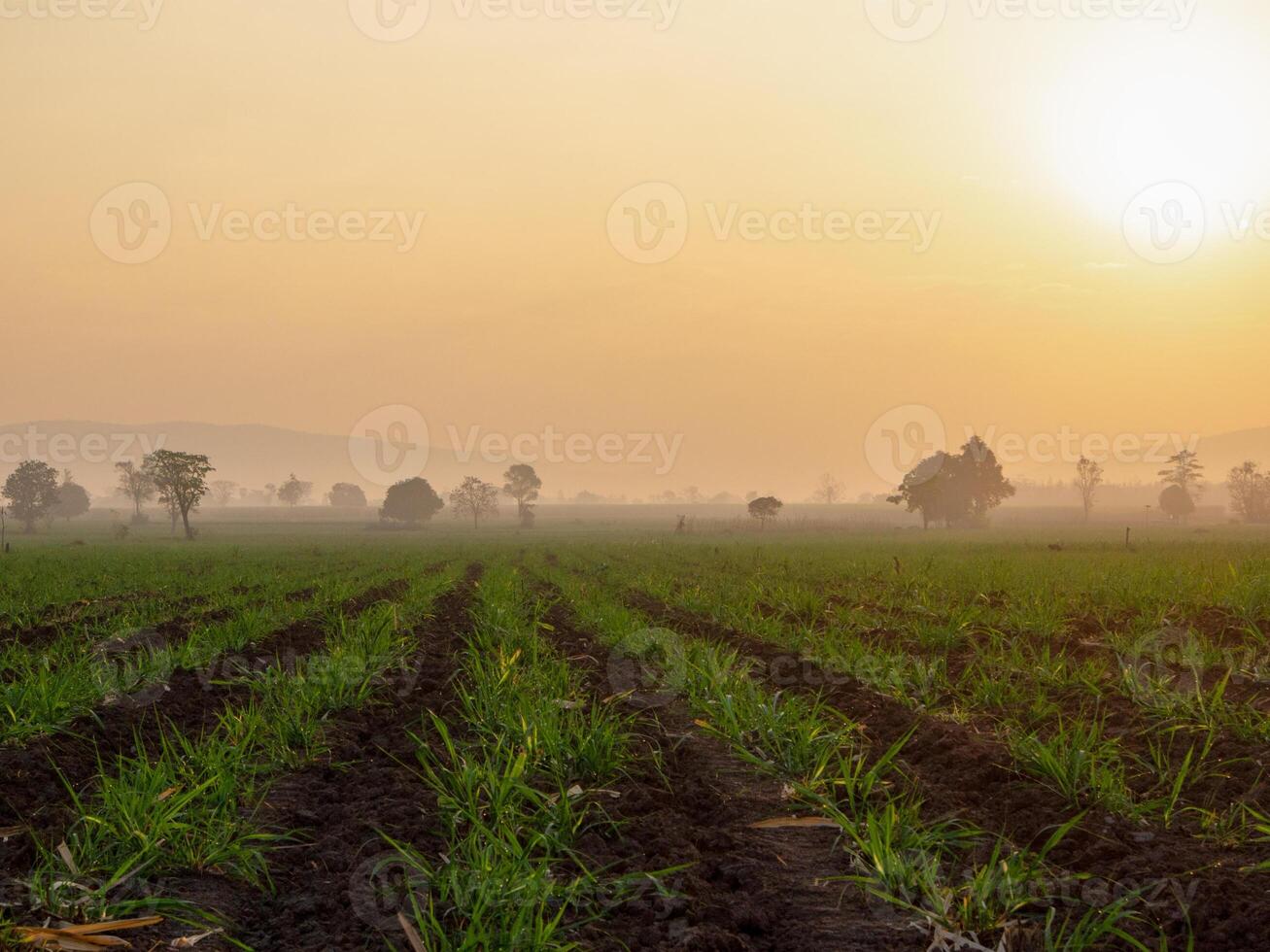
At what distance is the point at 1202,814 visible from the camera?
5254 millimetres

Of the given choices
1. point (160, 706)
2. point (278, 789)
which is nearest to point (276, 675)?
point (160, 706)

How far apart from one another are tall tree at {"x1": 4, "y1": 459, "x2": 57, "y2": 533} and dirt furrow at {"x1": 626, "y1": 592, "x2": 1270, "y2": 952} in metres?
138

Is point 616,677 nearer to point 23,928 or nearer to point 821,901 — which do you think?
point 821,901

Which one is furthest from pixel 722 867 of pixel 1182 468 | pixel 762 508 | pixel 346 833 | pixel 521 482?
pixel 521 482

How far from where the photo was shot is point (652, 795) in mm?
5695

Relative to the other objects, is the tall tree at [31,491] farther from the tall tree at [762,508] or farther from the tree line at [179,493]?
the tall tree at [762,508]

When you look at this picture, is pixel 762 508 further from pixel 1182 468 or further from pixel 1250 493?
pixel 1250 493

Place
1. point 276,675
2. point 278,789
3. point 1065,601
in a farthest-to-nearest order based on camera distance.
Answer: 1. point 1065,601
2. point 276,675
3. point 278,789

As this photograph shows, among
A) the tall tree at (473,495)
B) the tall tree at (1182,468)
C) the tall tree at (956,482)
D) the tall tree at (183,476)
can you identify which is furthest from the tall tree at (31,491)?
the tall tree at (1182,468)

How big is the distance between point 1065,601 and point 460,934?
12354 mm

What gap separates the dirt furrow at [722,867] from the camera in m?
3.90

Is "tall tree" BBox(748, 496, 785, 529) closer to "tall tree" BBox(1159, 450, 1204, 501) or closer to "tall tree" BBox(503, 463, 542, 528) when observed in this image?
"tall tree" BBox(503, 463, 542, 528)

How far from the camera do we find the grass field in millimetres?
4016

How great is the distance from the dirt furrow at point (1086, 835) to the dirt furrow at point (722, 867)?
3.30 feet
